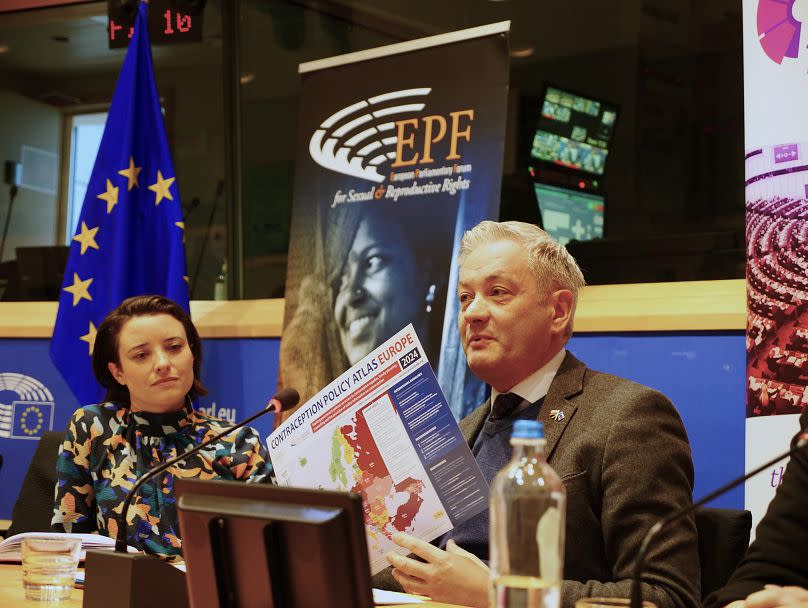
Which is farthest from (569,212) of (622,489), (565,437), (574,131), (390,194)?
(622,489)

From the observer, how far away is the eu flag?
181 inches

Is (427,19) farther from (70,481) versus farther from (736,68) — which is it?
(70,481)

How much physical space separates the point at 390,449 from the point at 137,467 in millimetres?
1316

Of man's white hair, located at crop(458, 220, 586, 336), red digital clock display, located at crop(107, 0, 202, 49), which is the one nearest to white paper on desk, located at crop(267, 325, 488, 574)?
man's white hair, located at crop(458, 220, 586, 336)

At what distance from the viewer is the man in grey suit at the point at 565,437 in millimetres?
2078

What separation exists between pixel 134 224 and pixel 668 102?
2.39 m

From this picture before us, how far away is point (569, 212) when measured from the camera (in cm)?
462

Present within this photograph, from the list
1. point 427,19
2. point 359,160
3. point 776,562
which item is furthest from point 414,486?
point 427,19

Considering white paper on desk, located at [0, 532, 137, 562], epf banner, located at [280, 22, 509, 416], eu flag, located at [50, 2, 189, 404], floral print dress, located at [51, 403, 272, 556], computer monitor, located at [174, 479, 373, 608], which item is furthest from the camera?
eu flag, located at [50, 2, 189, 404]

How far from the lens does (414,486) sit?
2.09 m

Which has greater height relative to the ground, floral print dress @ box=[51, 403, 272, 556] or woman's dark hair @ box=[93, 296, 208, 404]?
woman's dark hair @ box=[93, 296, 208, 404]

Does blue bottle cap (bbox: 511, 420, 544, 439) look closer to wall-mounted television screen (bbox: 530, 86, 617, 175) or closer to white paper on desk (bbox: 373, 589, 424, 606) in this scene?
white paper on desk (bbox: 373, 589, 424, 606)

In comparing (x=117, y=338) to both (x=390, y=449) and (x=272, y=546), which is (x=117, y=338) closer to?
(x=390, y=449)

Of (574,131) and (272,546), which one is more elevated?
(574,131)
